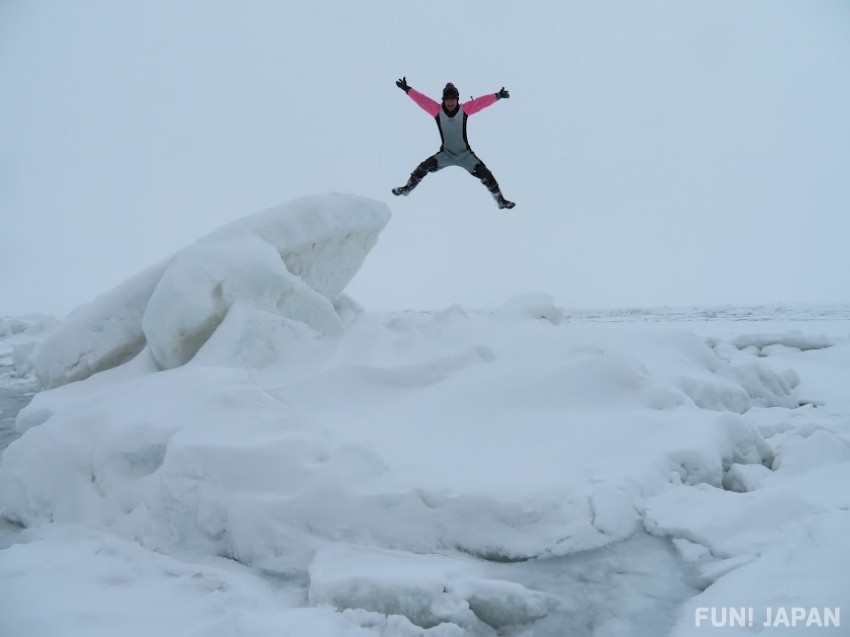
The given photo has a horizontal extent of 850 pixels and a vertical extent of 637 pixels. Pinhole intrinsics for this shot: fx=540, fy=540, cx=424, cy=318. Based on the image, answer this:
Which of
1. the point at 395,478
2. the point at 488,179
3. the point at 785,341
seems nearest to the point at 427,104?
the point at 488,179

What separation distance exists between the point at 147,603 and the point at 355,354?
3.09 m

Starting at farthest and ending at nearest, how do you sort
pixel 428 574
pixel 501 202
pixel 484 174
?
pixel 501 202, pixel 484 174, pixel 428 574

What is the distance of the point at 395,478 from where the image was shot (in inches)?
129

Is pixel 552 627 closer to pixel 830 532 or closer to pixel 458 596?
pixel 458 596

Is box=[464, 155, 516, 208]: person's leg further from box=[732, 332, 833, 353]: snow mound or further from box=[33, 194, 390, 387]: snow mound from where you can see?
box=[732, 332, 833, 353]: snow mound

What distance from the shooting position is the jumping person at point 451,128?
5.97 metres

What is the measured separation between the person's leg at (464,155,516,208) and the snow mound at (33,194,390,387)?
5.43 feet

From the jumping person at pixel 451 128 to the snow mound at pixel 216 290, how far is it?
3.93 feet

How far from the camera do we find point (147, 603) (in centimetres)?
236

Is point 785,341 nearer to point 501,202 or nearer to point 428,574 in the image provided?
point 501,202

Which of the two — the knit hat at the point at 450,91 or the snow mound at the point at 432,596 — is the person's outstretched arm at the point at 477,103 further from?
the snow mound at the point at 432,596

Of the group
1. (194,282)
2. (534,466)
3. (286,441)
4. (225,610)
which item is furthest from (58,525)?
(534,466)
